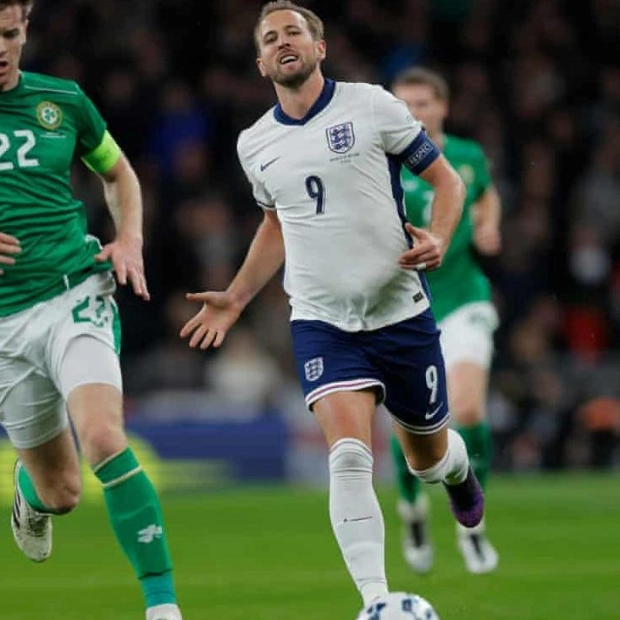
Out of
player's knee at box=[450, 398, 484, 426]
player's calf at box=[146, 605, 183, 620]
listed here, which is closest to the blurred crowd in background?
player's knee at box=[450, 398, 484, 426]

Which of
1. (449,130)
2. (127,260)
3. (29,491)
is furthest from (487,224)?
(449,130)

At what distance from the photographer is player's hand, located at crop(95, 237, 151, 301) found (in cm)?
709

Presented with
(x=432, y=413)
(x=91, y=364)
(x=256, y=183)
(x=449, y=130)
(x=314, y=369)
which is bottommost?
(x=449, y=130)

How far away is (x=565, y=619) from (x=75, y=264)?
2.35 m

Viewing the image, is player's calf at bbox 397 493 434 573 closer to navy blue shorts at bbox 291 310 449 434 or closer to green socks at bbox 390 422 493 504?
green socks at bbox 390 422 493 504

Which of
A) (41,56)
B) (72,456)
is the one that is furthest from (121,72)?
(72,456)

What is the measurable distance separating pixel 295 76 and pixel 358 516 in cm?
171

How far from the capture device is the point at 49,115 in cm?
728

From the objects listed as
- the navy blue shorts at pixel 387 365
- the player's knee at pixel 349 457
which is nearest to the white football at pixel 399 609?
the player's knee at pixel 349 457

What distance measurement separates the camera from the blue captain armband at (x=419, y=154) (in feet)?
24.0

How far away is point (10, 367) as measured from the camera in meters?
7.37

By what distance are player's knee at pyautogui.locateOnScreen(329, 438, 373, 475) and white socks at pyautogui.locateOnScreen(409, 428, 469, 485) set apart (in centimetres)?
109

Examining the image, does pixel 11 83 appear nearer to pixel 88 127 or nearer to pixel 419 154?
pixel 88 127

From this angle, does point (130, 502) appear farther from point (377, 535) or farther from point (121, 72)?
point (121, 72)
